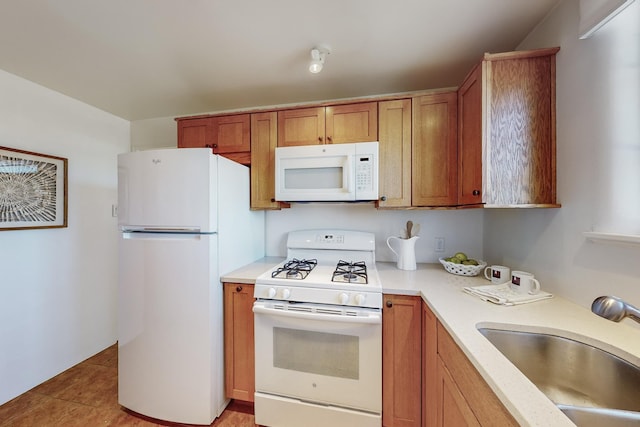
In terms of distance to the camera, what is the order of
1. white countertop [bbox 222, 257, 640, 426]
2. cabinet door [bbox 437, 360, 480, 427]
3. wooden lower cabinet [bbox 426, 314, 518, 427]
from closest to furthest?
white countertop [bbox 222, 257, 640, 426] → wooden lower cabinet [bbox 426, 314, 518, 427] → cabinet door [bbox 437, 360, 480, 427]

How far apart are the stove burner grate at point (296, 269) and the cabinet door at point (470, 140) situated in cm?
112

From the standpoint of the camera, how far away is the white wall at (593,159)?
935 mm

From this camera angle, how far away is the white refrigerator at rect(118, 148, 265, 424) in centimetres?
150

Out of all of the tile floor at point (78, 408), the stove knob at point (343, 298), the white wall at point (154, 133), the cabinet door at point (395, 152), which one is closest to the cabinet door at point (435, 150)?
the cabinet door at point (395, 152)

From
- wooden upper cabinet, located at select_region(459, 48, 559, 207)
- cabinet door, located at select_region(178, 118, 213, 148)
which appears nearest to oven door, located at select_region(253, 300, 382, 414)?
wooden upper cabinet, located at select_region(459, 48, 559, 207)

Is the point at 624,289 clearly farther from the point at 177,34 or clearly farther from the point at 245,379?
the point at 177,34

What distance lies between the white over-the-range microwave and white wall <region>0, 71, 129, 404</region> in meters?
1.88

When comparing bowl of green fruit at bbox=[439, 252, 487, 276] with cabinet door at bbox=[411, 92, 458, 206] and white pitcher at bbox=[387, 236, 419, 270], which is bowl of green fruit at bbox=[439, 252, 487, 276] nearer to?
white pitcher at bbox=[387, 236, 419, 270]

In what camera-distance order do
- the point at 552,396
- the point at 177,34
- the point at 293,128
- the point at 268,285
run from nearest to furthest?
1. the point at 552,396
2. the point at 177,34
3. the point at 268,285
4. the point at 293,128

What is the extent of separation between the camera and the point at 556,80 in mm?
1244

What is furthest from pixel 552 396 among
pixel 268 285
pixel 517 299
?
pixel 268 285

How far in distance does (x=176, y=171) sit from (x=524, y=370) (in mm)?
2000

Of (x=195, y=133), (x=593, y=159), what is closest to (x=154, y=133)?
(x=195, y=133)

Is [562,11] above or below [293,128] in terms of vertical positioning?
above
